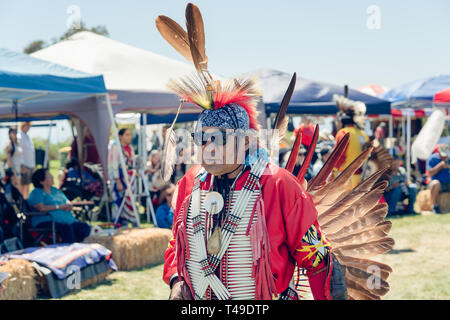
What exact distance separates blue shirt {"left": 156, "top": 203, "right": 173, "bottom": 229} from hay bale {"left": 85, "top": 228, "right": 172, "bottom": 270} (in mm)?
1032

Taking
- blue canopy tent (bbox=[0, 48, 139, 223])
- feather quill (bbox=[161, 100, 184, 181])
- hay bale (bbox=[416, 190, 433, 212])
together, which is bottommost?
hay bale (bbox=[416, 190, 433, 212])

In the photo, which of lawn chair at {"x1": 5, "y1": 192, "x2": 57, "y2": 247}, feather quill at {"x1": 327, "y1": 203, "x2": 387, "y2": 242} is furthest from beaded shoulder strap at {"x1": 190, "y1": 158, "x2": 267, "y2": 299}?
lawn chair at {"x1": 5, "y1": 192, "x2": 57, "y2": 247}

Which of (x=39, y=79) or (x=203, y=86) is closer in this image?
(x=203, y=86)

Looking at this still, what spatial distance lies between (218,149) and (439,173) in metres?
7.89

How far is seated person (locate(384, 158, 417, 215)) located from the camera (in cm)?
848

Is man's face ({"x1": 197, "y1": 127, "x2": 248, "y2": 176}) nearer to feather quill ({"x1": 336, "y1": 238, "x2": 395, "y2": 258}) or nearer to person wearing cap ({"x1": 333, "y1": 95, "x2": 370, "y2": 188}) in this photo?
feather quill ({"x1": 336, "y1": 238, "x2": 395, "y2": 258})

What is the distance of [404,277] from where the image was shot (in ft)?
16.3

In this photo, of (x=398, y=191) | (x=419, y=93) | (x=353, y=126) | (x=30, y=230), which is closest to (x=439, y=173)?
(x=398, y=191)

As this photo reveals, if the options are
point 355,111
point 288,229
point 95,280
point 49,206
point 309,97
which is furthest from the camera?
point 309,97

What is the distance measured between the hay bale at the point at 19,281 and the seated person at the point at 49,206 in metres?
1.15

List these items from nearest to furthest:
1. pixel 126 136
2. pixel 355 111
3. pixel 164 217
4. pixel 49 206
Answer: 1. pixel 355 111
2. pixel 49 206
3. pixel 164 217
4. pixel 126 136

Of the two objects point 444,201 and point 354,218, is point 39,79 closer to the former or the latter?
point 354,218

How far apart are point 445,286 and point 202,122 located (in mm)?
3635

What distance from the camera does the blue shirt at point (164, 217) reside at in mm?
6828
